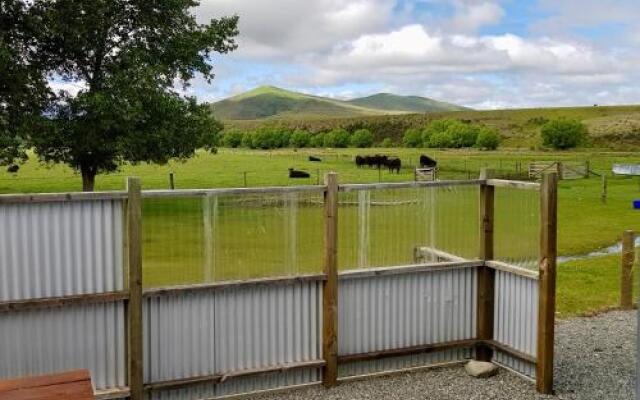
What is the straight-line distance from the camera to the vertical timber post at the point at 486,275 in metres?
8.71

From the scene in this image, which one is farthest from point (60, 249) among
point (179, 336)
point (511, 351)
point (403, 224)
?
point (511, 351)

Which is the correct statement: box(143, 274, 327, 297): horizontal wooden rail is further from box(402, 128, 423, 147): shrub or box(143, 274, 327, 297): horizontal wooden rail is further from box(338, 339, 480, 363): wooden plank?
box(402, 128, 423, 147): shrub

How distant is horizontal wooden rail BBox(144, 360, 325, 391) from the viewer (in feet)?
23.3

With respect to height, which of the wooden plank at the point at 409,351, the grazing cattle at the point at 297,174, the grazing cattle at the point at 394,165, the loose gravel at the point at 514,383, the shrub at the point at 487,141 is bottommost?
the loose gravel at the point at 514,383

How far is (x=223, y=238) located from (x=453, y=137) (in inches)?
4524

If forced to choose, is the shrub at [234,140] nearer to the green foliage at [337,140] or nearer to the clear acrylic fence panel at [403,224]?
the green foliage at [337,140]

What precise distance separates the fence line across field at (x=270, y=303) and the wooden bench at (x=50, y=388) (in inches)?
93.2

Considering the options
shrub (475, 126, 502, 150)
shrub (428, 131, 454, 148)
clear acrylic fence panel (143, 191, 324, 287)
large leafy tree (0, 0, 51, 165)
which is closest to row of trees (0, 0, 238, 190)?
large leafy tree (0, 0, 51, 165)

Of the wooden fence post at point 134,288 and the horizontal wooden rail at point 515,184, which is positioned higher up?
the horizontal wooden rail at point 515,184

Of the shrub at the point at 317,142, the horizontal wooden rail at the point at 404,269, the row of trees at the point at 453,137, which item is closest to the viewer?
the horizontal wooden rail at the point at 404,269

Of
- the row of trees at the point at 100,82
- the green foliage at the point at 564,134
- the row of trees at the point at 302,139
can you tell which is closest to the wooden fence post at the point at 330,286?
the row of trees at the point at 100,82

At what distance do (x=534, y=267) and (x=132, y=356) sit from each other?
4940mm

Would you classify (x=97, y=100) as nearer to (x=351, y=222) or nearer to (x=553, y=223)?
(x=351, y=222)

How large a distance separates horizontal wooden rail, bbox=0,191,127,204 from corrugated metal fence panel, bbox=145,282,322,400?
1.20 meters
